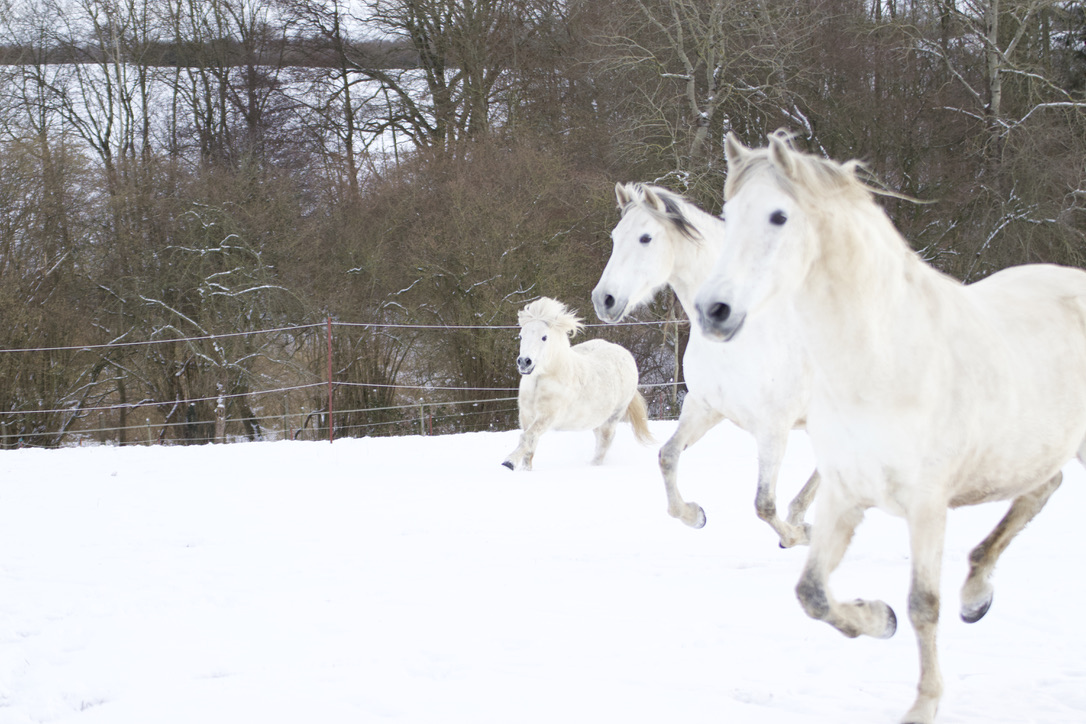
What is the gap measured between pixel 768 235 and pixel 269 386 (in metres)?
13.1

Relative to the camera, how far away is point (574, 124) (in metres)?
18.8

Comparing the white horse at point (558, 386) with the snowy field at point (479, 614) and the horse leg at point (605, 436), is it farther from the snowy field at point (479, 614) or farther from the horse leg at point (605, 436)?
the snowy field at point (479, 614)

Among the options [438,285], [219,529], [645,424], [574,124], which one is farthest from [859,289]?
[574,124]

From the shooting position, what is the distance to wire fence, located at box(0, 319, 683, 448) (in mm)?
13938

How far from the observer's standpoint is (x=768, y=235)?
2.51 metres

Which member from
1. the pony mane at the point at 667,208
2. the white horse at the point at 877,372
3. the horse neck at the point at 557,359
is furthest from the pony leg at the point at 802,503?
the horse neck at the point at 557,359

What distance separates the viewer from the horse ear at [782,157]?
2.47 metres

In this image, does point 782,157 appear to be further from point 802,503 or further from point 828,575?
point 802,503

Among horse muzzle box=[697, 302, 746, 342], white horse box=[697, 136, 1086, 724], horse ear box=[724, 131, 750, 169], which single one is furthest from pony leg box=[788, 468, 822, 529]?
horse muzzle box=[697, 302, 746, 342]

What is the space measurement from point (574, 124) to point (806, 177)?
1682cm

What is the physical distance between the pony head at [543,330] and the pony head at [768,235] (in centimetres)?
604

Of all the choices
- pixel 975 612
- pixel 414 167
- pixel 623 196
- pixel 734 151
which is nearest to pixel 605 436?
pixel 623 196

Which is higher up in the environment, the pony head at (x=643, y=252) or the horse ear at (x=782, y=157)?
the horse ear at (x=782, y=157)

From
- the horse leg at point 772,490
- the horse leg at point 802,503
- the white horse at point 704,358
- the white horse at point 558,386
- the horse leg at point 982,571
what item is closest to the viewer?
the horse leg at point 982,571
